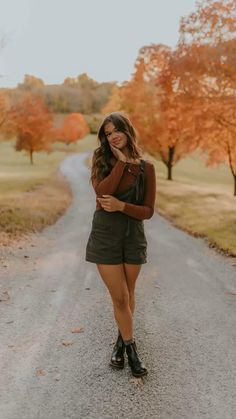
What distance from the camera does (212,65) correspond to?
15.7 meters

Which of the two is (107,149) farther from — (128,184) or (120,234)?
(120,234)

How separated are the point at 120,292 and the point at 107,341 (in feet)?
4.37

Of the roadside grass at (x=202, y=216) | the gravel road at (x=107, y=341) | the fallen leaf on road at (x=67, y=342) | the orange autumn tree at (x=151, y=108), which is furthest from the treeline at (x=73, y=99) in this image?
the fallen leaf on road at (x=67, y=342)

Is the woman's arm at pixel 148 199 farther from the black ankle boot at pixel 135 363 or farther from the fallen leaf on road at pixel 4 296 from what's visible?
the fallen leaf on road at pixel 4 296

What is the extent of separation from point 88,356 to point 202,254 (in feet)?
21.6

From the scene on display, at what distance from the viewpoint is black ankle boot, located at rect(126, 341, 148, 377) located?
4590 mm

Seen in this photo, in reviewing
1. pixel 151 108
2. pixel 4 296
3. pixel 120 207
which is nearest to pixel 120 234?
pixel 120 207

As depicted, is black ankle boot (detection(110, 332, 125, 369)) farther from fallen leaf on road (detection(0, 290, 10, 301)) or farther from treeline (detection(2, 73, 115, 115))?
treeline (detection(2, 73, 115, 115))

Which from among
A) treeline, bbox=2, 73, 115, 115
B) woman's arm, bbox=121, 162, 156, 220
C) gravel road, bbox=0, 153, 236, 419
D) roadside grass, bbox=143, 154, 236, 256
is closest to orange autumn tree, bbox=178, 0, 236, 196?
roadside grass, bbox=143, 154, 236, 256

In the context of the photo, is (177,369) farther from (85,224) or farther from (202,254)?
(85,224)

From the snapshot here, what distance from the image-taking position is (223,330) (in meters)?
6.04

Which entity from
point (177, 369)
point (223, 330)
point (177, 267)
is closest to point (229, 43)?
point (177, 267)

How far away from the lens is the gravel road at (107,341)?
4113mm

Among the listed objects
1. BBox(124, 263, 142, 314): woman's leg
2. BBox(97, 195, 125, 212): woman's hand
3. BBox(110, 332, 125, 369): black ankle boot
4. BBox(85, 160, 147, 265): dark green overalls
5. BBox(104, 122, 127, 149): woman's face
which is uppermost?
BBox(104, 122, 127, 149): woman's face
